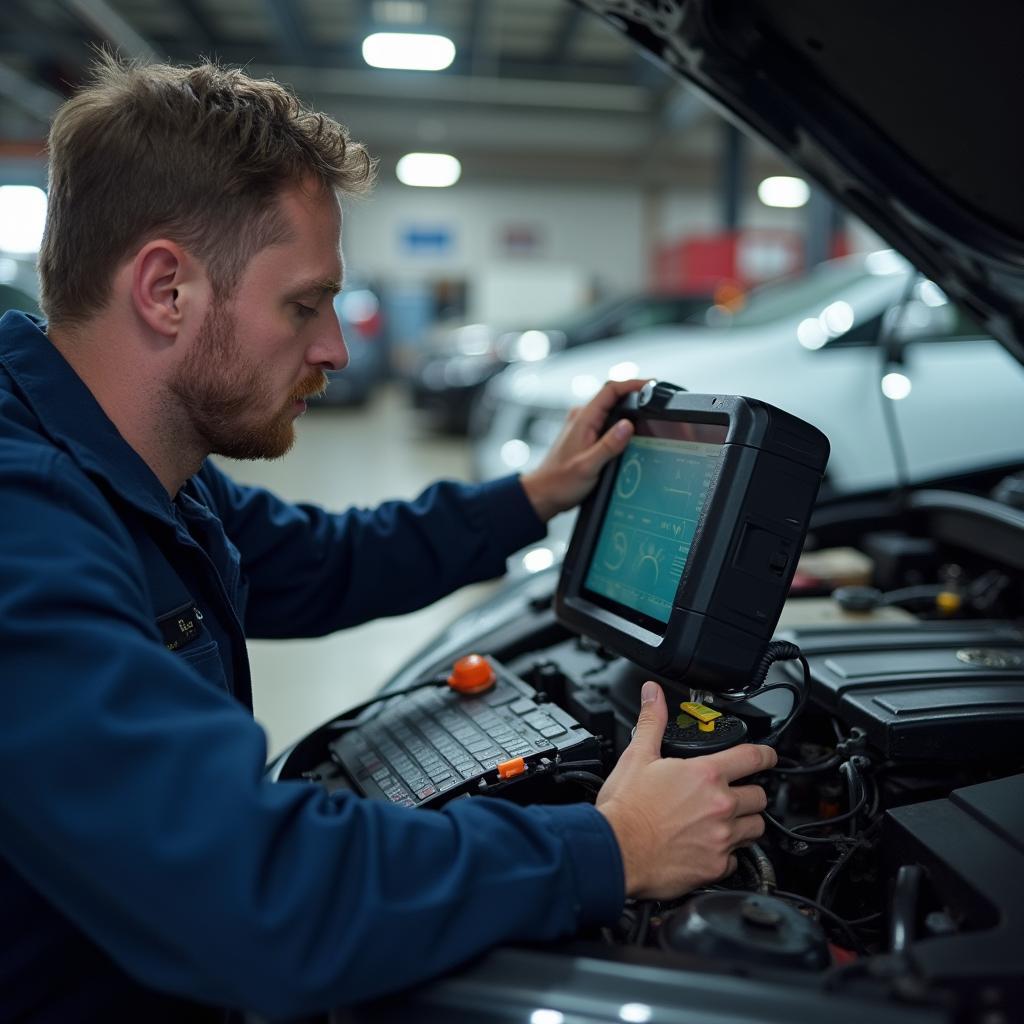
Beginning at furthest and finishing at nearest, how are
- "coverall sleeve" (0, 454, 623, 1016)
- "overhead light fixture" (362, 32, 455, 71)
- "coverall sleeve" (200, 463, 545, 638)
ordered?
"overhead light fixture" (362, 32, 455, 71)
"coverall sleeve" (200, 463, 545, 638)
"coverall sleeve" (0, 454, 623, 1016)

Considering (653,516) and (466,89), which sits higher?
(466,89)

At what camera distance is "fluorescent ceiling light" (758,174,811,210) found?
1423 centimetres

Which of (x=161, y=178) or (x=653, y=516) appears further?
(x=653, y=516)

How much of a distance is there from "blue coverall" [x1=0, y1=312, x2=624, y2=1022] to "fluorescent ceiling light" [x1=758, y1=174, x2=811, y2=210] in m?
14.6

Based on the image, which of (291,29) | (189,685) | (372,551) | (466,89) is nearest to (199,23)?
(291,29)

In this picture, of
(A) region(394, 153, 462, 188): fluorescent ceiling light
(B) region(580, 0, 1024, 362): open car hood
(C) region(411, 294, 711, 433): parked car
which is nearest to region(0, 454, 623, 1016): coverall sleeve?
(B) region(580, 0, 1024, 362): open car hood

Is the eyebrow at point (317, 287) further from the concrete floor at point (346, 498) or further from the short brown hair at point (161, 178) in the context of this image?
the concrete floor at point (346, 498)

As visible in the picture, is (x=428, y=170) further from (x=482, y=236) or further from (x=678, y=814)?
(x=678, y=814)

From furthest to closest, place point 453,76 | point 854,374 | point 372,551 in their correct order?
1. point 453,76
2. point 854,374
3. point 372,551

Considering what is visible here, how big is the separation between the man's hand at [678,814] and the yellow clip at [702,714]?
52 mm

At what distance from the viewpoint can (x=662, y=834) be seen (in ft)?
2.72

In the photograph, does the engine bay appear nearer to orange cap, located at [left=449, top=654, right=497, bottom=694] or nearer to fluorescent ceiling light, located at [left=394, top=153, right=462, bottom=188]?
orange cap, located at [left=449, top=654, right=497, bottom=694]

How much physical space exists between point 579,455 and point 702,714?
19.9 inches

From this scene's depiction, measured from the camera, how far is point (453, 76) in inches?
421
